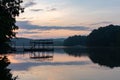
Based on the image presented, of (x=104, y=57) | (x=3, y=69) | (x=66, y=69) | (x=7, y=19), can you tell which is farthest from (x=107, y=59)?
(x=7, y=19)

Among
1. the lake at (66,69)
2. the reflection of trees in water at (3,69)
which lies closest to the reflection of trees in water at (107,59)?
the lake at (66,69)

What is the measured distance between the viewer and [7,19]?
2284 centimetres

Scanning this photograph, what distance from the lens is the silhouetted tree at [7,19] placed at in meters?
22.6

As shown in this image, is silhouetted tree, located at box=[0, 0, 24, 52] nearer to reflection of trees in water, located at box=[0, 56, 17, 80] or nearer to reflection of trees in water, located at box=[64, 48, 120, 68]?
reflection of trees in water, located at box=[0, 56, 17, 80]

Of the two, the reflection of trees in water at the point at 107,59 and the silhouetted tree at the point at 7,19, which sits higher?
the silhouetted tree at the point at 7,19

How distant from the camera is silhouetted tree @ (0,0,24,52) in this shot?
22623 mm

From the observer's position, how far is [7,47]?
2406 centimetres

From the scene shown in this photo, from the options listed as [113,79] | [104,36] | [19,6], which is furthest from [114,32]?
[19,6]

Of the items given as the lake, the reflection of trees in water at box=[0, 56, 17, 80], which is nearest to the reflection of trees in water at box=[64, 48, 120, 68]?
the lake

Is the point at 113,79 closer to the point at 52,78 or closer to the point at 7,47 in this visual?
the point at 52,78

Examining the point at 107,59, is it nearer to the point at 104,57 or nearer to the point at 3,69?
the point at 104,57

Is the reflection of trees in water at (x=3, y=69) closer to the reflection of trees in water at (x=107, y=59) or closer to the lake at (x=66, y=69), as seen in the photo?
the lake at (x=66, y=69)

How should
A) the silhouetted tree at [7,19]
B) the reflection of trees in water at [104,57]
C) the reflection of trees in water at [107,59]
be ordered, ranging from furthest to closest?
the reflection of trees in water at [104,57]
the reflection of trees in water at [107,59]
the silhouetted tree at [7,19]

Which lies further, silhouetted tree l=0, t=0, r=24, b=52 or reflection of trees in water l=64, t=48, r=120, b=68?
reflection of trees in water l=64, t=48, r=120, b=68
